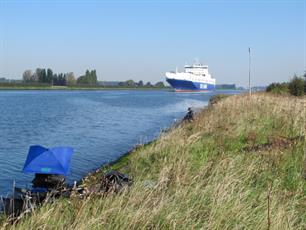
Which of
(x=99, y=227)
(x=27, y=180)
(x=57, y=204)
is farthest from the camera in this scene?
(x=27, y=180)

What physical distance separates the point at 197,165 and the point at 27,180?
606cm

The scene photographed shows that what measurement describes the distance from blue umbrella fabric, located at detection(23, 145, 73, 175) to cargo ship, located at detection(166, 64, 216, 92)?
341ft

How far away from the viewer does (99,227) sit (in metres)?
4.60

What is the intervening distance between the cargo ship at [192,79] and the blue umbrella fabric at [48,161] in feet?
341

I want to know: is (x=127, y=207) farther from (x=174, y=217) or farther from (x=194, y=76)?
(x=194, y=76)

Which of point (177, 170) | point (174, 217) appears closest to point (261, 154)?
point (177, 170)

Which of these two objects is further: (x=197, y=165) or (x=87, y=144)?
(x=87, y=144)

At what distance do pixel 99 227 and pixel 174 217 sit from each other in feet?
2.89

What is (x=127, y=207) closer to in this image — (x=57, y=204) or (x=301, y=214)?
(x=57, y=204)

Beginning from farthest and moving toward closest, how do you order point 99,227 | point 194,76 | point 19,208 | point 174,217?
point 194,76 < point 19,208 < point 174,217 < point 99,227

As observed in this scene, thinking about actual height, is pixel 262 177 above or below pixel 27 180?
above

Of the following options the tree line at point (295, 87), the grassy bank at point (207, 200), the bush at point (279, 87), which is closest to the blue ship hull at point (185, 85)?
the bush at point (279, 87)

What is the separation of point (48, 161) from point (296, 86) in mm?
35983

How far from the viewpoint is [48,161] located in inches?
301
